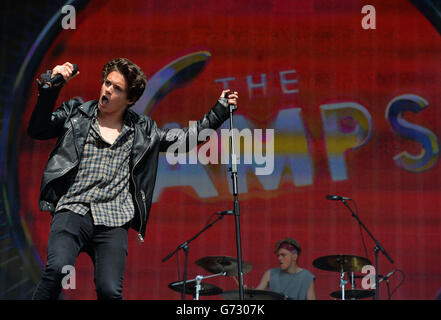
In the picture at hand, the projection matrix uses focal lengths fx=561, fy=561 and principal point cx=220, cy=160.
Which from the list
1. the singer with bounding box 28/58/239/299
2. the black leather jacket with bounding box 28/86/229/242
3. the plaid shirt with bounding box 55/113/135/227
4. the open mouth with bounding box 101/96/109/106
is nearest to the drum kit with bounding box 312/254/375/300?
the black leather jacket with bounding box 28/86/229/242

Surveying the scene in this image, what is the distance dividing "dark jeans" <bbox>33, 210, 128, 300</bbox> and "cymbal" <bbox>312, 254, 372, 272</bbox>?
2.64m

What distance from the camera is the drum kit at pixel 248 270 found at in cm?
453

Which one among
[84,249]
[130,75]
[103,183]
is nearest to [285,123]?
[130,75]

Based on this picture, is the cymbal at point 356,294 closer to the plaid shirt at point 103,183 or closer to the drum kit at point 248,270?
the drum kit at point 248,270

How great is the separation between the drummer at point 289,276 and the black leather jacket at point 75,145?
2.50 meters

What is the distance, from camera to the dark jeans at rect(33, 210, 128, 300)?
6.93 feet

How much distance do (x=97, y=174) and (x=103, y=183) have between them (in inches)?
1.8

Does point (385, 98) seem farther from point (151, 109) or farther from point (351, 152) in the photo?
point (151, 109)

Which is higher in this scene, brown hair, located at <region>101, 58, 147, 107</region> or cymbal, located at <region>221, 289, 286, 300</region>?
brown hair, located at <region>101, 58, 147, 107</region>

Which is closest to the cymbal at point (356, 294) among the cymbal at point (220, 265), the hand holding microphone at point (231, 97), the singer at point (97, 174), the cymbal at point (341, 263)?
the cymbal at point (341, 263)

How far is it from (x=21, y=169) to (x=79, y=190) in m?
3.01

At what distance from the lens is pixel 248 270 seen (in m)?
4.84

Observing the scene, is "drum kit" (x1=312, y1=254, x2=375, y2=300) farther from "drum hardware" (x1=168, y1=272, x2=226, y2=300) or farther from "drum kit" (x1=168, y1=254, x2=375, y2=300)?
"drum hardware" (x1=168, y1=272, x2=226, y2=300)

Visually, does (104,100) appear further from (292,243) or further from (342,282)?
(342,282)
